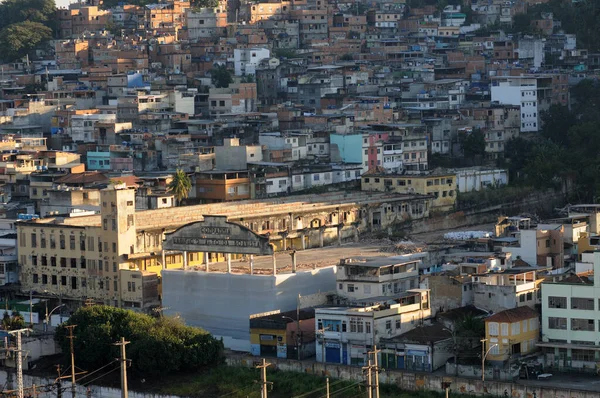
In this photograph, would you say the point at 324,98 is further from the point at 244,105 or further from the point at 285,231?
the point at 285,231

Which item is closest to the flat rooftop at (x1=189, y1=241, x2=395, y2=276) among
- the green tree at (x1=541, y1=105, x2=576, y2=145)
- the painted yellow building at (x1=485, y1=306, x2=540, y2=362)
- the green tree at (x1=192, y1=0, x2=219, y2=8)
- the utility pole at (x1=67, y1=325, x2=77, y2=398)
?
the utility pole at (x1=67, y1=325, x2=77, y2=398)

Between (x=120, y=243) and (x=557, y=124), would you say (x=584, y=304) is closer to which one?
(x=120, y=243)

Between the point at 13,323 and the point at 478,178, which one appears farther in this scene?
the point at 478,178

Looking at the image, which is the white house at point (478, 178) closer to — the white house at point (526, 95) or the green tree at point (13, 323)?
the white house at point (526, 95)

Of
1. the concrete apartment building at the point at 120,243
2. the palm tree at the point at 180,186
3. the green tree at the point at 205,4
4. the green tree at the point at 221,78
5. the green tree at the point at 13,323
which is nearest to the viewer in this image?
the green tree at the point at 13,323

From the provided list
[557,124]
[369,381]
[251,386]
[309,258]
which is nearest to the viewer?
[369,381]

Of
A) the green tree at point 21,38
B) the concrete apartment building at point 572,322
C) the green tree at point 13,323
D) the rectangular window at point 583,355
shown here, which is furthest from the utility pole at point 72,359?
the green tree at point 21,38

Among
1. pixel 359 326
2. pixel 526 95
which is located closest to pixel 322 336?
pixel 359 326
